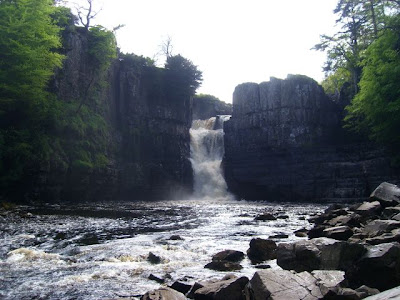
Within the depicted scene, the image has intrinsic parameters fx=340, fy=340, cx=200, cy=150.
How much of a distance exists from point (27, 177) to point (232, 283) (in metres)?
26.4

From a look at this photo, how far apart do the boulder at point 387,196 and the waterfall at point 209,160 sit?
31.0 m

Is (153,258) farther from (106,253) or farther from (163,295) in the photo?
(163,295)

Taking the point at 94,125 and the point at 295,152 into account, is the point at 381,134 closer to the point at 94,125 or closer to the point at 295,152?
the point at 295,152

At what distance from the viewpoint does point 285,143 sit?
146 ft

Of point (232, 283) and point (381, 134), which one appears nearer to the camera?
point (232, 283)

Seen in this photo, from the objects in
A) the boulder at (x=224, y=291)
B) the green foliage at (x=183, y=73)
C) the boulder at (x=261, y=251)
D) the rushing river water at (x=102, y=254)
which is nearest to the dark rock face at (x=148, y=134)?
the green foliage at (x=183, y=73)

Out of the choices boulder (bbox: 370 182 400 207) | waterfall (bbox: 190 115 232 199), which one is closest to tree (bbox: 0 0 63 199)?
waterfall (bbox: 190 115 232 199)

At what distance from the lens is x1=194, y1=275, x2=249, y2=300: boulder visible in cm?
598

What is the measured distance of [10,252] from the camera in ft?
34.3

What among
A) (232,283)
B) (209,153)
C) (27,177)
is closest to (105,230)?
(232,283)

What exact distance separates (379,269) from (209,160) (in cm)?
4483

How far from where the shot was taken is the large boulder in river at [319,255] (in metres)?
7.08

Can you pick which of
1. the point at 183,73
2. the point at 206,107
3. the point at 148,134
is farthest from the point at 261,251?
the point at 206,107

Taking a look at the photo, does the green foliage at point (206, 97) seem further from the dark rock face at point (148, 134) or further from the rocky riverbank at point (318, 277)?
the rocky riverbank at point (318, 277)
